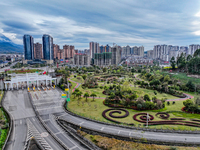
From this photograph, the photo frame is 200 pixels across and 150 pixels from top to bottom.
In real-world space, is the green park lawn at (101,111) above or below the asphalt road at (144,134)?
above

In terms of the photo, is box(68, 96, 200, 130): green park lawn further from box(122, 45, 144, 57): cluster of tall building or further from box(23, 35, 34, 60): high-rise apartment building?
box(122, 45, 144, 57): cluster of tall building

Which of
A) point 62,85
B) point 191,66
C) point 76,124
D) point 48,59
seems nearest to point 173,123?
point 76,124

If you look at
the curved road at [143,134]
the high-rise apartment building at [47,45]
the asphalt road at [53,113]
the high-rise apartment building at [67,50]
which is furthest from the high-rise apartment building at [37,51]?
the curved road at [143,134]

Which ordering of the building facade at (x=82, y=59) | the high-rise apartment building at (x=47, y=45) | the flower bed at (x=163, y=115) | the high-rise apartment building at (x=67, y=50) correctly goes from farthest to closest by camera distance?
the high-rise apartment building at (x=67, y=50) → the building facade at (x=82, y=59) → the high-rise apartment building at (x=47, y=45) → the flower bed at (x=163, y=115)

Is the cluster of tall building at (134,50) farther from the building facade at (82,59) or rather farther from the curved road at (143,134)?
the curved road at (143,134)

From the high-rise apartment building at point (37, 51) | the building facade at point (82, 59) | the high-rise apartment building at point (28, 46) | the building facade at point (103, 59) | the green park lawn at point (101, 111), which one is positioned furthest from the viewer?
the high-rise apartment building at point (37, 51)

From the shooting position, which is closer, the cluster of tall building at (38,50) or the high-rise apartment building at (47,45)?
the high-rise apartment building at (47,45)

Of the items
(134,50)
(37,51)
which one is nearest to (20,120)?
(37,51)

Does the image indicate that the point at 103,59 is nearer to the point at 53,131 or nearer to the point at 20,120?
the point at 20,120

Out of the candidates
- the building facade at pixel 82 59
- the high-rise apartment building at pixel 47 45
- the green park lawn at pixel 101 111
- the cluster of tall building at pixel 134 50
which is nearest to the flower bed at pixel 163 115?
the green park lawn at pixel 101 111

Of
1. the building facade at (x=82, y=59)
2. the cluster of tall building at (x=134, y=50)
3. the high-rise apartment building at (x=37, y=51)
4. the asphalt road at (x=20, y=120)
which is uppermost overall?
the cluster of tall building at (x=134, y=50)

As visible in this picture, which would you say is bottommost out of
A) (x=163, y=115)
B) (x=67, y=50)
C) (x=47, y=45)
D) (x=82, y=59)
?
(x=163, y=115)

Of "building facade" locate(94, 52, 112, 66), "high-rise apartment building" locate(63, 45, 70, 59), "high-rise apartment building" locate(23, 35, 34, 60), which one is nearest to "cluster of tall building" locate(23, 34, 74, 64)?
"high-rise apartment building" locate(23, 35, 34, 60)
